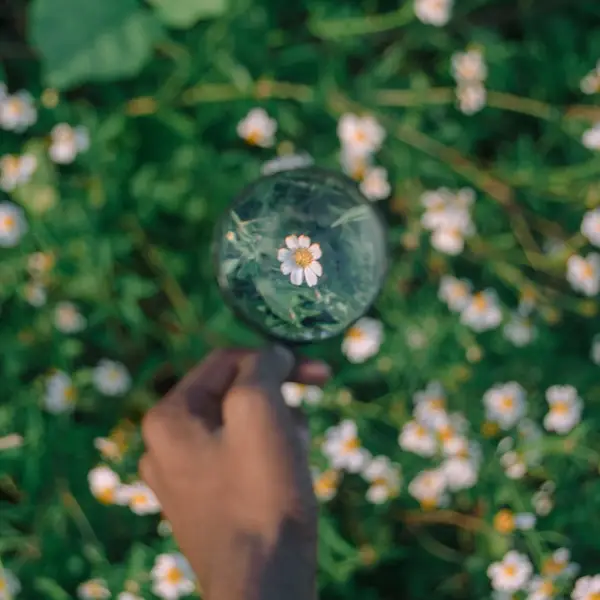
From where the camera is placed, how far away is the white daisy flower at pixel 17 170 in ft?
4.11

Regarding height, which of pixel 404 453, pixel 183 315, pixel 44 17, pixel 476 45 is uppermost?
pixel 44 17

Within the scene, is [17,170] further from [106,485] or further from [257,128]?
[106,485]

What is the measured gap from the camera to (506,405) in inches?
52.0

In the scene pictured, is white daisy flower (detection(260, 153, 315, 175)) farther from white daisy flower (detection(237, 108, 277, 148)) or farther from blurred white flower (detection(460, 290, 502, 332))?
blurred white flower (detection(460, 290, 502, 332))

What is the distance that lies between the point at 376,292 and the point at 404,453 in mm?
550

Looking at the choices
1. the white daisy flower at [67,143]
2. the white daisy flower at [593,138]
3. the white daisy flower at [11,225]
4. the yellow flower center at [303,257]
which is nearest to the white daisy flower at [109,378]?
the white daisy flower at [11,225]

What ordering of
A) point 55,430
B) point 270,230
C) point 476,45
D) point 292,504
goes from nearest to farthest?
point 270,230, point 292,504, point 55,430, point 476,45

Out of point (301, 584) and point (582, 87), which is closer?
point (301, 584)

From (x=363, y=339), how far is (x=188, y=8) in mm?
689

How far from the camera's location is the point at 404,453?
1.35 meters

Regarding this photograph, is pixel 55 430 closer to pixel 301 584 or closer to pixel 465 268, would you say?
pixel 301 584

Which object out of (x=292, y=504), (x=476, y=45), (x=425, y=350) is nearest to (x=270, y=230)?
(x=292, y=504)

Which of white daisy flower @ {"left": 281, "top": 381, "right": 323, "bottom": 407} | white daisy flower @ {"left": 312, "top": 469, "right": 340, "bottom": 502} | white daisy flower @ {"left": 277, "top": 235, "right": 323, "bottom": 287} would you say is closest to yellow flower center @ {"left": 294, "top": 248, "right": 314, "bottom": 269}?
white daisy flower @ {"left": 277, "top": 235, "right": 323, "bottom": 287}

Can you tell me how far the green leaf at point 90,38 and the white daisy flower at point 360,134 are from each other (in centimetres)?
40
